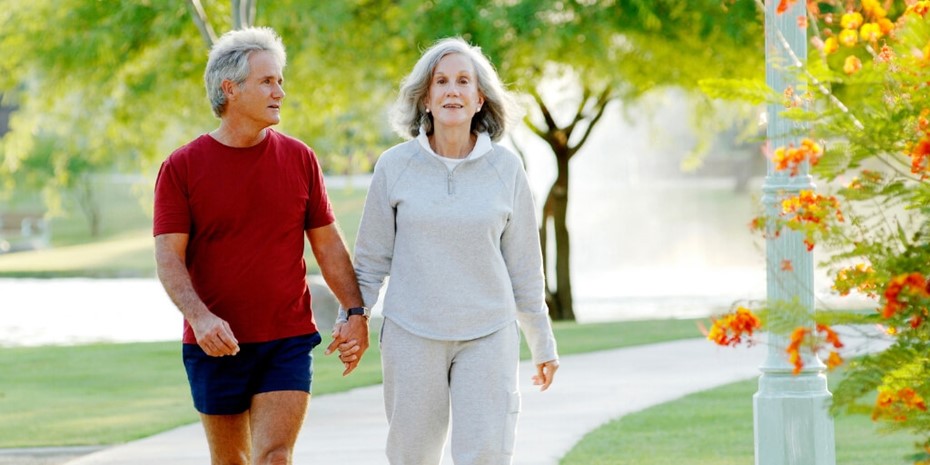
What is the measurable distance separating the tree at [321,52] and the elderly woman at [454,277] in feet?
31.7

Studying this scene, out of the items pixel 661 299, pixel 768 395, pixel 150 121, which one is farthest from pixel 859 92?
pixel 661 299

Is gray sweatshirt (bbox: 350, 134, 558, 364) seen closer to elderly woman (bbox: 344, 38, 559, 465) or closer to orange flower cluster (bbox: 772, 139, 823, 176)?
elderly woman (bbox: 344, 38, 559, 465)

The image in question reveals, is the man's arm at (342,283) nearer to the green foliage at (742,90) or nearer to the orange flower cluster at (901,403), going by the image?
the green foliage at (742,90)

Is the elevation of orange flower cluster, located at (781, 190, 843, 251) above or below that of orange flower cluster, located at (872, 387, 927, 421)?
above

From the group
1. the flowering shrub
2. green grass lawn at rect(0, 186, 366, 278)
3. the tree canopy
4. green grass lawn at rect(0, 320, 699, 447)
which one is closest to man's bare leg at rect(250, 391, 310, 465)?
the flowering shrub

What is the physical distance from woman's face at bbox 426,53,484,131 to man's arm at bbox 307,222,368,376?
21.7 inches

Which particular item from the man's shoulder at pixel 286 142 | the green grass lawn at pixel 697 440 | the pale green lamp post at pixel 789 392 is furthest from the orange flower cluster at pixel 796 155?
the green grass lawn at pixel 697 440

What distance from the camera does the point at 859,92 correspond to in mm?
3967

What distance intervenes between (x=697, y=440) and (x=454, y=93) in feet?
14.3

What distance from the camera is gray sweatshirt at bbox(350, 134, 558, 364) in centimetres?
520

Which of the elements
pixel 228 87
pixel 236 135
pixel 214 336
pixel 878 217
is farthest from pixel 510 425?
pixel 878 217

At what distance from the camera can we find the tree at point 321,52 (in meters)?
16.3

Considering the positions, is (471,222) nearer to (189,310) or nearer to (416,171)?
(416,171)

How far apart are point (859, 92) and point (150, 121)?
15.6m
